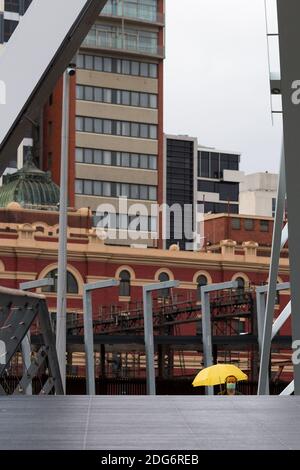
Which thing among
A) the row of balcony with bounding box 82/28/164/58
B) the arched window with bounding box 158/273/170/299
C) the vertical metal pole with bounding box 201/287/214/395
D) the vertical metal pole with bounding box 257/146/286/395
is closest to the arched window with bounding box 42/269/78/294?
the arched window with bounding box 158/273/170/299

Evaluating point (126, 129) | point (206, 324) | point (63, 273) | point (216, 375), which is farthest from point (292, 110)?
point (126, 129)

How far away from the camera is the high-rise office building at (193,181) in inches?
4190

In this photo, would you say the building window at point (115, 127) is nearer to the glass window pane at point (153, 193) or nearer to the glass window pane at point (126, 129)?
the glass window pane at point (126, 129)

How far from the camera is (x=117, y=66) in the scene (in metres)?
98.3

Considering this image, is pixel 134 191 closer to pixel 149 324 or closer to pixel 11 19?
pixel 11 19

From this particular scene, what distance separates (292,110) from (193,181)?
10457 cm

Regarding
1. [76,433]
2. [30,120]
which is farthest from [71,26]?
[76,433]

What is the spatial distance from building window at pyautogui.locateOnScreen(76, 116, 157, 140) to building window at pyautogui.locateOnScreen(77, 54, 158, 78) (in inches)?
156

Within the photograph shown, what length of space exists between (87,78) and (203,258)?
69.9 feet

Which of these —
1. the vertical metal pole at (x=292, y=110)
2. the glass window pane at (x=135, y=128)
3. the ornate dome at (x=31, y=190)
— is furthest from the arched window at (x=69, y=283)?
the vertical metal pole at (x=292, y=110)

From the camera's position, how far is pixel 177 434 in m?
5.50

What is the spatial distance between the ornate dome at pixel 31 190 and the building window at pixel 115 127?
709 centimetres

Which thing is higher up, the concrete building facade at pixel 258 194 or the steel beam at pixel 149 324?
the concrete building facade at pixel 258 194

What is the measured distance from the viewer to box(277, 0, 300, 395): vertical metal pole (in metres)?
11.1
